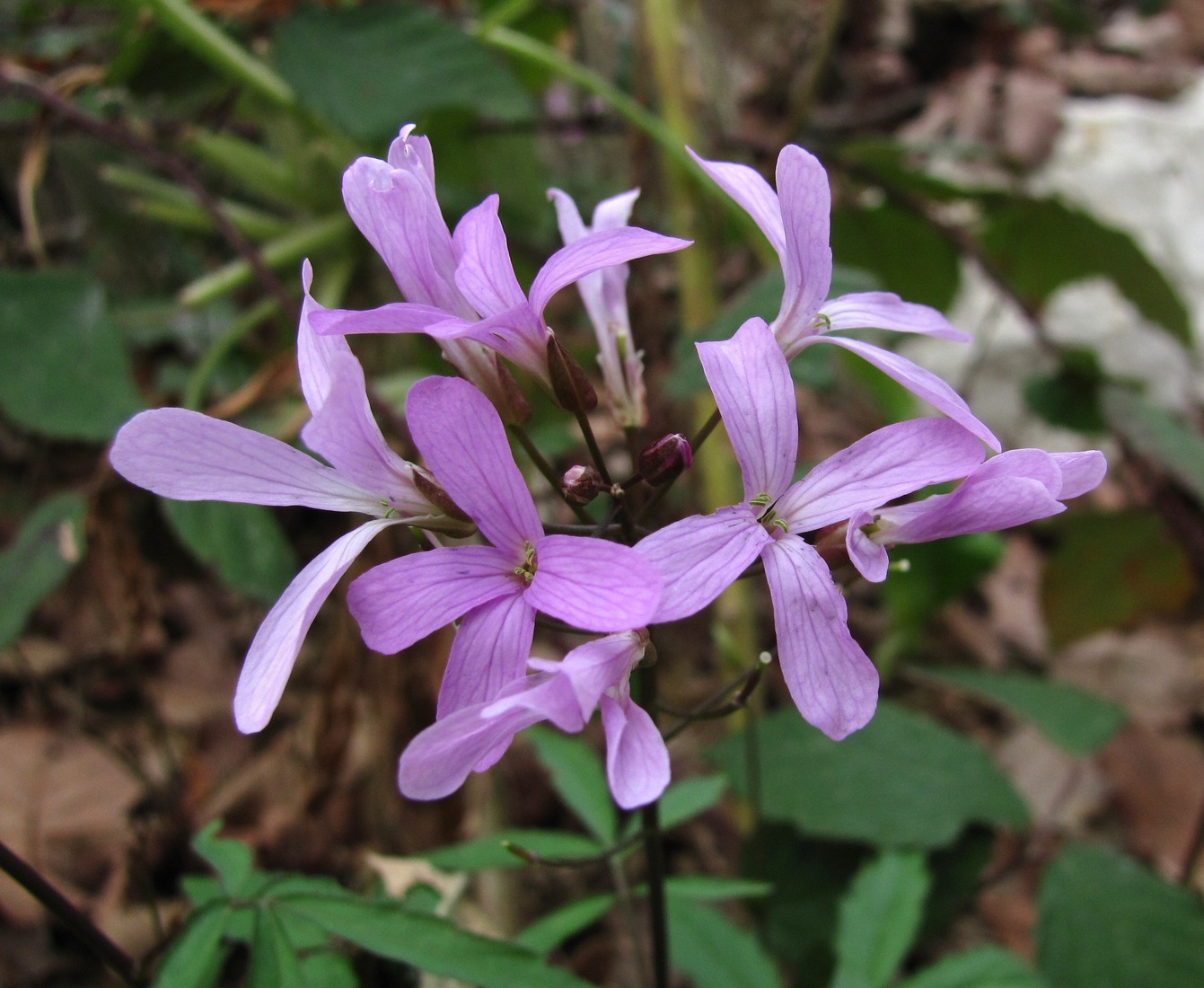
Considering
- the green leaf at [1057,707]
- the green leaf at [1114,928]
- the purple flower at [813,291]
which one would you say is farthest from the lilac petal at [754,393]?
the green leaf at [1057,707]

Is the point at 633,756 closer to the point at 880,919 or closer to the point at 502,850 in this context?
the point at 502,850

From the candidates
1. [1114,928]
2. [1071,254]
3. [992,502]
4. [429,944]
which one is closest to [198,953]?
[429,944]

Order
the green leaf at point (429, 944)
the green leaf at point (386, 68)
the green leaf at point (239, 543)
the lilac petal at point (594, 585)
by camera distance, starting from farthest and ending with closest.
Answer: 1. the green leaf at point (386, 68)
2. the green leaf at point (239, 543)
3. the green leaf at point (429, 944)
4. the lilac petal at point (594, 585)

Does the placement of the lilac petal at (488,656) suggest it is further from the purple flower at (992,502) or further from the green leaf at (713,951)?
the green leaf at (713,951)

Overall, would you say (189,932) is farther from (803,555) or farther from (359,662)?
(359,662)

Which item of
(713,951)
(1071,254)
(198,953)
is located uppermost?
(198,953)
